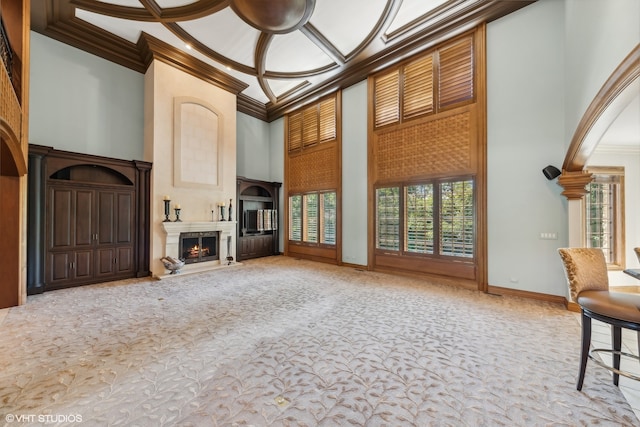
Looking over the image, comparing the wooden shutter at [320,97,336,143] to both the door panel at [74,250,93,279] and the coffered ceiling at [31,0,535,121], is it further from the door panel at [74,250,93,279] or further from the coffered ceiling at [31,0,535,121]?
the door panel at [74,250,93,279]

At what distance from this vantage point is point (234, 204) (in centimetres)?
732

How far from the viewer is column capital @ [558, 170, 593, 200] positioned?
139 inches

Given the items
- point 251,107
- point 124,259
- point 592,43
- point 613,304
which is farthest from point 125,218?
point 592,43

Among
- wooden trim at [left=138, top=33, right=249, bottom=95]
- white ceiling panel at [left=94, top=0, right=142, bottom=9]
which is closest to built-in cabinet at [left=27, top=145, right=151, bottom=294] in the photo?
wooden trim at [left=138, top=33, right=249, bottom=95]

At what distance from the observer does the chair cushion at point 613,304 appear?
1694 mm

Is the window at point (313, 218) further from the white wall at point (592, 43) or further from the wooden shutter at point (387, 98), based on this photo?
the white wall at point (592, 43)

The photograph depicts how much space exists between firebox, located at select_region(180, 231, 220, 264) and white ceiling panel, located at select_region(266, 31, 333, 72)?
15.5 feet

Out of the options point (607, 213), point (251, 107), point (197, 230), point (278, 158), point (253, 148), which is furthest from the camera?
point (278, 158)

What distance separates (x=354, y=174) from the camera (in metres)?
6.63

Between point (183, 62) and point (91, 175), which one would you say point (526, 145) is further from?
point (91, 175)

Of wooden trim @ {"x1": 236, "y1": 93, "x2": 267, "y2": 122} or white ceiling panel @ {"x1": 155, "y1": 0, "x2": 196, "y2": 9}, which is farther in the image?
wooden trim @ {"x1": 236, "y1": 93, "x2": 267, "y2": 122}

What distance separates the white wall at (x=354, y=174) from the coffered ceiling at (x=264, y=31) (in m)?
0.60

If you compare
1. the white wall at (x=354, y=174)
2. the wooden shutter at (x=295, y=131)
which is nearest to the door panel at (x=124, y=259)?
the white wall at (x=354, y=174)

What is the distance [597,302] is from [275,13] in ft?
19.3
